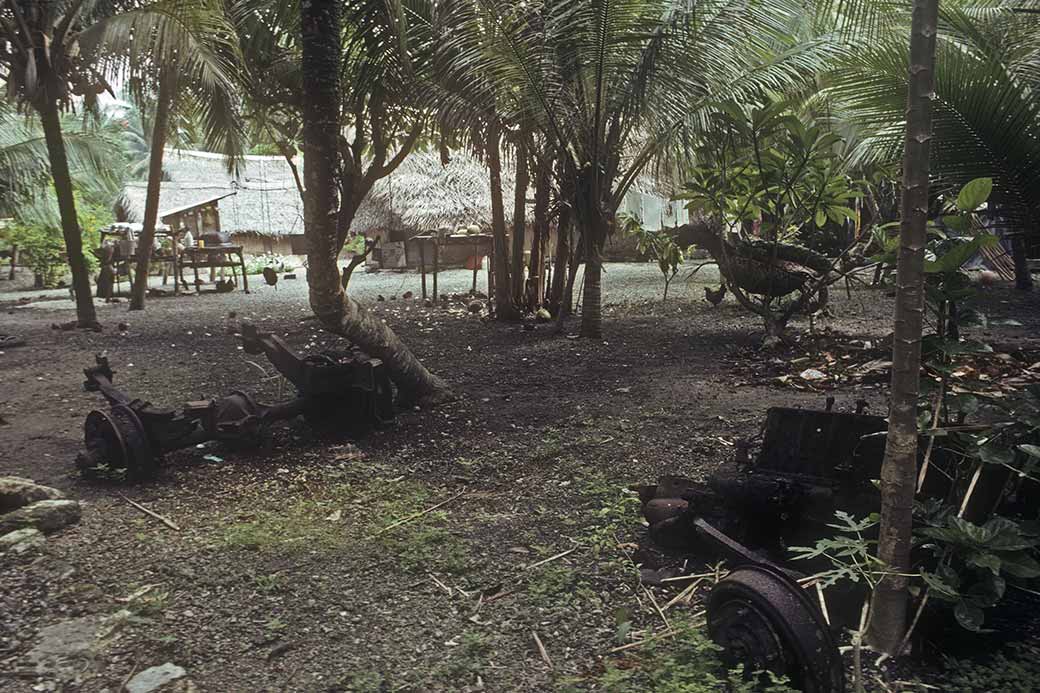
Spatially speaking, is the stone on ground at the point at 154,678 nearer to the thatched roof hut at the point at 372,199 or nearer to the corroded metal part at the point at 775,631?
the corroded metal part at the point at 775,631

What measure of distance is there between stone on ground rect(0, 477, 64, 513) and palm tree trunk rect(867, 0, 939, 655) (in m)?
3.28

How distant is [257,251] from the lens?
2520 centimetres

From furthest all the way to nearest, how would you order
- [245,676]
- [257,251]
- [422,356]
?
[257,251] → [422,356] → [245,676]

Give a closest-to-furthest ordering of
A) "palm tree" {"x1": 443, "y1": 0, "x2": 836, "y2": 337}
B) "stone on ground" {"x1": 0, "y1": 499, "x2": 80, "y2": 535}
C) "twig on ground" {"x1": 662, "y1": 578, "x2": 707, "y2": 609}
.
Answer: "twig on ground" {"x1": 662, "y1": 578, "x2": 707, "y2": 609}, "stone on ground" {"x1": 0, "y1": 499, "x2": 80, "y2": 535}, "palm tree" {"x1": 443, "y1": 0, "x2": 836, "y2": 337}

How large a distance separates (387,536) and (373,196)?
757 inches

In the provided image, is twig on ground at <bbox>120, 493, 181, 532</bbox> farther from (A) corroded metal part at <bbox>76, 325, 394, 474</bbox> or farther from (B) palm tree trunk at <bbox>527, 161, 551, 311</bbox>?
(B) palm tree trunk at <bbox>527, 161, 551, 311</bbox>

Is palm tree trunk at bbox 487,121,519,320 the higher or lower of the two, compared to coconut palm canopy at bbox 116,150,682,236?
lower

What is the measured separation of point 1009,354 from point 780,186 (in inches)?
82.0

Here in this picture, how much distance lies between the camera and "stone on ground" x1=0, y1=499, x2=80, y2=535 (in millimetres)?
3064

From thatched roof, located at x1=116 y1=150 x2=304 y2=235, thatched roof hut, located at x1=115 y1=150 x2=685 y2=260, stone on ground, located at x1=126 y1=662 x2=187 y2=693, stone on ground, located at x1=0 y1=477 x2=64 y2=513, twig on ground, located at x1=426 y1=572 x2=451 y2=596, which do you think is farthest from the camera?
thatched roof, located at x1=116 y1=150 x2=304 y2=235

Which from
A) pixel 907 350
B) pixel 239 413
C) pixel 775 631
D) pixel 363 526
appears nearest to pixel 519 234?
pixel 239 413

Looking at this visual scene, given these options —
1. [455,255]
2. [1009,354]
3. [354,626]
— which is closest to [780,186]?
[1009,354]

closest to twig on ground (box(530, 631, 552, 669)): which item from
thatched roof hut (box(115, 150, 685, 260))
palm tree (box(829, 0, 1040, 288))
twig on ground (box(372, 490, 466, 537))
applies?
twig on ground (box(372, 490, 466, 537))

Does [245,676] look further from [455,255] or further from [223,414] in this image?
[455,255]
